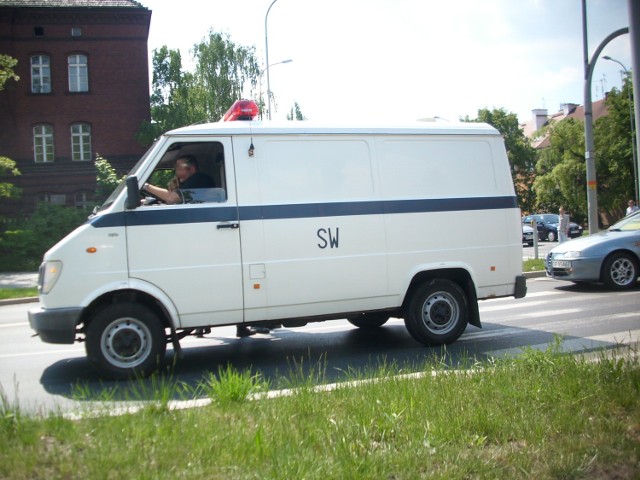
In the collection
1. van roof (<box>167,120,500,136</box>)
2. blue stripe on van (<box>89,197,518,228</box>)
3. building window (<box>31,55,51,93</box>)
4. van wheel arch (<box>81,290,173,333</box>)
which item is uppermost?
building window (<box>31,55,51,93</box>)

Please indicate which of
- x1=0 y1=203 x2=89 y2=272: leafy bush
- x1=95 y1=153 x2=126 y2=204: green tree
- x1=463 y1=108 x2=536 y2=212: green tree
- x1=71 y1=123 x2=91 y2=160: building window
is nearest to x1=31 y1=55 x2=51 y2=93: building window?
x1=71 y1=123 x2=91 y2=160: building window

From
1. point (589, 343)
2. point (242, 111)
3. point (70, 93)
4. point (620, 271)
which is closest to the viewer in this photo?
point (242, 111)

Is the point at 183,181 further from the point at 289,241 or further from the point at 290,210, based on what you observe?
the point at 289,241

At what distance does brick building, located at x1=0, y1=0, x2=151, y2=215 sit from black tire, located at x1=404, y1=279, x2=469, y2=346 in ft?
103

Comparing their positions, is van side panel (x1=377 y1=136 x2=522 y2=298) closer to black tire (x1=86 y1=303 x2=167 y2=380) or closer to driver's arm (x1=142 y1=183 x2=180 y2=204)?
driver's arm (x1=142 y1=183 x2=180 y2=204)

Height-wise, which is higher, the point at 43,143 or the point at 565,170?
the point at 43,143

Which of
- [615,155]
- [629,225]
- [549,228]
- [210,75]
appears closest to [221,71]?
[210,75]

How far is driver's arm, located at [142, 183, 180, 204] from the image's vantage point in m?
6.82

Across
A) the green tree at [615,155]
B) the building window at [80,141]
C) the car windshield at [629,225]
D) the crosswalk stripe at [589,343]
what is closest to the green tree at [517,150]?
the green tree at [615,155]

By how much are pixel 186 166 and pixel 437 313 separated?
3517 mm

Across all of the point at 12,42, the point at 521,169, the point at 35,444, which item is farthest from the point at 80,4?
the point at 521,169

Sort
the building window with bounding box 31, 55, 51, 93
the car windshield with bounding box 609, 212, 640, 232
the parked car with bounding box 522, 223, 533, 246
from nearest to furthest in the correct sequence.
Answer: the car windshield with bounding box 609, 212, 640, 232 → the building window with bounding box 31, 55, 51, 93 → the parked car with bounding box 522, 223, 533, 246

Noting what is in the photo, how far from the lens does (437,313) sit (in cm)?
800

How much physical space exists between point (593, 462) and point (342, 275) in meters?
3.90
